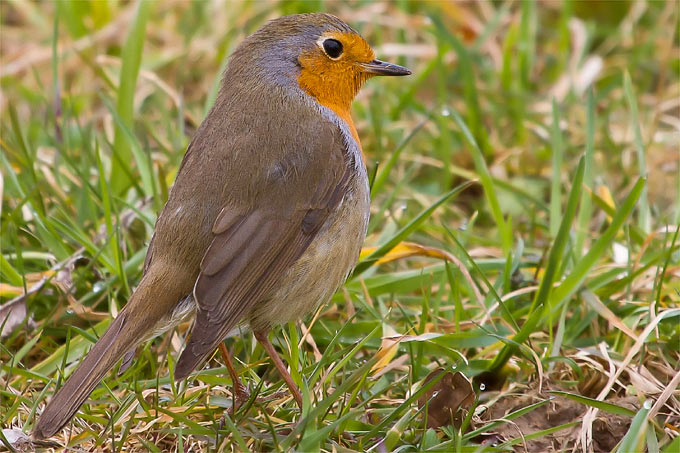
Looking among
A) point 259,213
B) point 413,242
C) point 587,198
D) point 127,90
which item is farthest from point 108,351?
point 587,198

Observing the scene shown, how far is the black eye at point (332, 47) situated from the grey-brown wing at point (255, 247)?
1.52ft

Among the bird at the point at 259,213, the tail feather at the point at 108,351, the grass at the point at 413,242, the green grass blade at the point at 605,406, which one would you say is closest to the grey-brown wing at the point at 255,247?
the bird at the point at 259,213

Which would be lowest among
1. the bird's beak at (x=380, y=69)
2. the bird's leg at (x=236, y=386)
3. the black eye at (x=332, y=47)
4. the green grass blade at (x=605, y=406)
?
the bird's leg at (x=236, y=386)

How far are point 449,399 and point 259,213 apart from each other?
0.99m

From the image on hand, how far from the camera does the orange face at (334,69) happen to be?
4051mm

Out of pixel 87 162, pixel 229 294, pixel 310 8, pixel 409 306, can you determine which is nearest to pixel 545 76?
pixel 310 8

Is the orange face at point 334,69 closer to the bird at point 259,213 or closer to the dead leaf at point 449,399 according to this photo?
the bird at point 259,213

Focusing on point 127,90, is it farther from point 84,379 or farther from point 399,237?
point 84,379

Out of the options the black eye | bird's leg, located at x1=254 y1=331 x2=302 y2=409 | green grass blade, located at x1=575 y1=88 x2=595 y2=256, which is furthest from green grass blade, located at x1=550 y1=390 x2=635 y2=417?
the black eye

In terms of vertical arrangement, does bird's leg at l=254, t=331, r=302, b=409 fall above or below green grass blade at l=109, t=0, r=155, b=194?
below

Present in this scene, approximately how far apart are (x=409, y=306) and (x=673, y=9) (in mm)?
3534

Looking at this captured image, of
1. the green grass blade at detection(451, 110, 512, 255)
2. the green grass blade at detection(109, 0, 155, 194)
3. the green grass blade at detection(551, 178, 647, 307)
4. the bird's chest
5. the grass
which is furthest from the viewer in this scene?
the green grass blade at detection(109, 0, 155, 194)

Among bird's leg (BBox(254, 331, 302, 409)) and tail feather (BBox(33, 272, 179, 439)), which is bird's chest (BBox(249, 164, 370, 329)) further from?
tail feather (BBox(33, 272, 179, 439))

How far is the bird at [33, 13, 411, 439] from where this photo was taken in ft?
11.1
